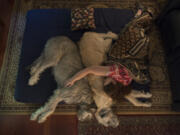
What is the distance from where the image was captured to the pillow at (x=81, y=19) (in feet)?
8.95

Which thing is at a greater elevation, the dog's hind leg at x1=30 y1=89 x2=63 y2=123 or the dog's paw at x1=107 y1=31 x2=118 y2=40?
the dog's paw at x1=107 y1=31 x2=118 y2=40

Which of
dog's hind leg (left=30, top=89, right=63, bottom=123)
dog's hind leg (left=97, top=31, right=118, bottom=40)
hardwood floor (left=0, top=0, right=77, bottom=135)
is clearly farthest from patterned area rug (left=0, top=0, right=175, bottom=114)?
dog's hind leg (left=97, top=31, right=118, bottom=40)

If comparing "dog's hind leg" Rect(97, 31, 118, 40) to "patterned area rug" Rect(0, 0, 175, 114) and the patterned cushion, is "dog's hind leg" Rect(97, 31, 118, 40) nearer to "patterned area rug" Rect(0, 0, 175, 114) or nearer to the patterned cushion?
the patterned cushion

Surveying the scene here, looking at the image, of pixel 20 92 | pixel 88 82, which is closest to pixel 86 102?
pixel 88 82

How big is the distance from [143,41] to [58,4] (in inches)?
83.1

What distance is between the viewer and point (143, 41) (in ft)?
7.70

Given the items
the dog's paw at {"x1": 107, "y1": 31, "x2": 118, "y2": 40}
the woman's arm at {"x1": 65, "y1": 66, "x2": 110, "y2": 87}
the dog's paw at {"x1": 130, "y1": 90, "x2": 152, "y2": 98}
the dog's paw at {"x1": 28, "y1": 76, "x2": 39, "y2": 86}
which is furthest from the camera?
the dog's paw at {"x1": 107, "y1": 31, "x2": 118, "y2": 40}

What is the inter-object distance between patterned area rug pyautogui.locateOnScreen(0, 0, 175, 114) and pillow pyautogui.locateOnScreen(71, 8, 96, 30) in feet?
2.96

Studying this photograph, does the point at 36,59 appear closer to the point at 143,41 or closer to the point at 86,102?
the point at 86,102

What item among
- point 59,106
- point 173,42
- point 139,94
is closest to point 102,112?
point 139,94

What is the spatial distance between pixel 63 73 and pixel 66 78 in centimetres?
9

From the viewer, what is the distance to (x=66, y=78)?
2348 millimetres

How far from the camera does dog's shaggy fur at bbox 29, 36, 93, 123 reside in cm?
234

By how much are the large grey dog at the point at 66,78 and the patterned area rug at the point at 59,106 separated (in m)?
0.57
